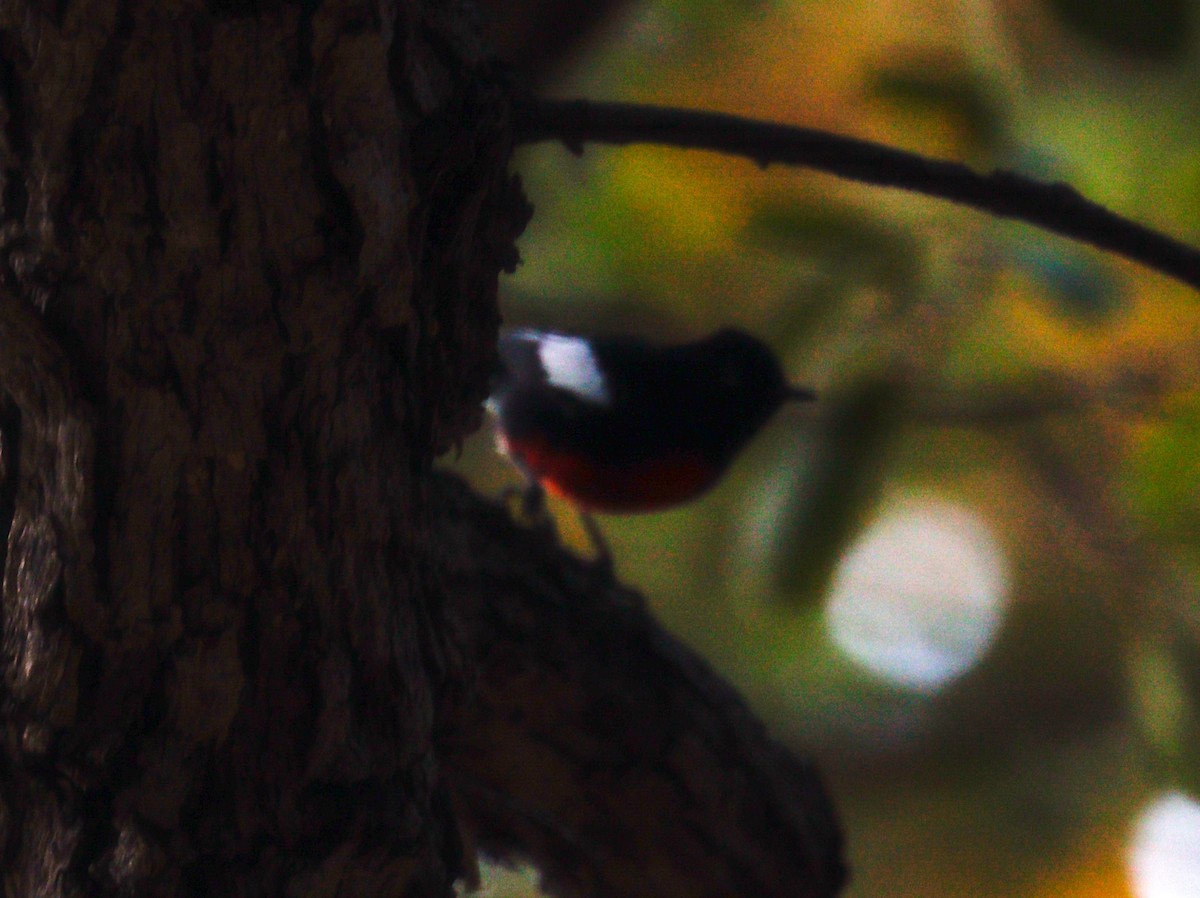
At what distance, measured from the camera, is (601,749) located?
6.87 ft

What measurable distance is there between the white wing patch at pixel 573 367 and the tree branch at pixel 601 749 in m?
1.27

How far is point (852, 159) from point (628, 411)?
216cm

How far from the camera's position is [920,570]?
4.86 metres

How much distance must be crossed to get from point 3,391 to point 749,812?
1.42 meters

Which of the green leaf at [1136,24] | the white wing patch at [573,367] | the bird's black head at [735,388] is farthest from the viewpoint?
the bird's black head at [735,388]

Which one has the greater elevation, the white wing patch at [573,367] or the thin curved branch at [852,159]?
the thin curved branch at [852,159]

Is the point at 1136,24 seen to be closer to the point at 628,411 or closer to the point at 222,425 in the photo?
the point at 222,425

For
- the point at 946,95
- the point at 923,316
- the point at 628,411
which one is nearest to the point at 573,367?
the point at 628,411

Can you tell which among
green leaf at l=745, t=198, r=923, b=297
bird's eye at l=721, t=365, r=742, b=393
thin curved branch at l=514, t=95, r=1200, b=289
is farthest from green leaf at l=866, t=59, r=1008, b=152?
bird's eye at l=721, t=365, r=742, b=393

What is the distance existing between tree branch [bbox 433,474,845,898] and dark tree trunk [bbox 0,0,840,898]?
702mm

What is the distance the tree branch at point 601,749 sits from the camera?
2.03 meters

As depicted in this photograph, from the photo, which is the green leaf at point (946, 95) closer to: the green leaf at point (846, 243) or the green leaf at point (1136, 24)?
the green leaf at point (846, 243)

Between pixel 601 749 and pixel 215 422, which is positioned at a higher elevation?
pixel 215 422

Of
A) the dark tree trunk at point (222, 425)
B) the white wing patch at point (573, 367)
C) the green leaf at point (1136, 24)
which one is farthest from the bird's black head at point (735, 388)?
the dark tree trunk at point (222, 425)
